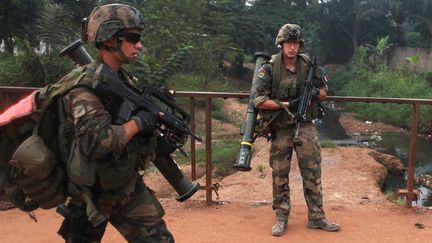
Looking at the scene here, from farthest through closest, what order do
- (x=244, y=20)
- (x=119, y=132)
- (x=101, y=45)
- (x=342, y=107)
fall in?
(x=244, y=20)
(x=342, y=107)
(x=101, y=45)
(x=119, y=132)

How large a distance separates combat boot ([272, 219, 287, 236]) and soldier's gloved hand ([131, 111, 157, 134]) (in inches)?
77.1

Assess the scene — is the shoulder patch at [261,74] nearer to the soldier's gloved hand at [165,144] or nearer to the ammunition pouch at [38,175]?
the soldier's gloved hand at [165,144]

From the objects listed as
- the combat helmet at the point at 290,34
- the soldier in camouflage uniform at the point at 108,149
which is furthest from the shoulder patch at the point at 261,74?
the soldier in camouflage uniform at the point at 108,149

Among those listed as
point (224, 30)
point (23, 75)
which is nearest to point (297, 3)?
point (224, 30)

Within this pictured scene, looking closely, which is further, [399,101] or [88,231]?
[399,101]

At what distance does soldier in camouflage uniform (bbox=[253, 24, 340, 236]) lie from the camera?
3.75 meters

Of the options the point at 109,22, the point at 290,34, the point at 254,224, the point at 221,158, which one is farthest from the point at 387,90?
the point at 109,22

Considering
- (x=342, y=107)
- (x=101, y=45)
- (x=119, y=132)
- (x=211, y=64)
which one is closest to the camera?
(x=119, y=132)

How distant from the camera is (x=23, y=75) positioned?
10547 millimetres

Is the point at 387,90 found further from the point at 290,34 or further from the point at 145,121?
the point at 145,121

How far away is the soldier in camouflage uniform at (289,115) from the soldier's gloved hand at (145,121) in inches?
63.0

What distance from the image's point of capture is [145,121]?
7.27 feet

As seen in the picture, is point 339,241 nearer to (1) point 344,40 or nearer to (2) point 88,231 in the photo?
(2) point 88,231

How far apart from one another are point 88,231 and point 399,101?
303 centimetres
